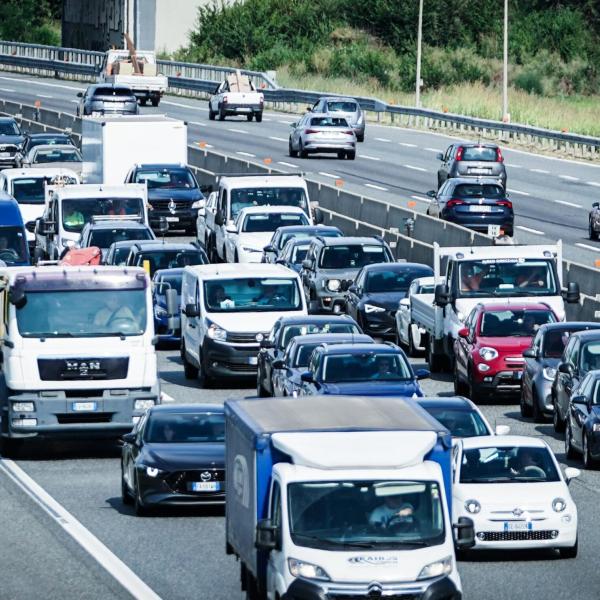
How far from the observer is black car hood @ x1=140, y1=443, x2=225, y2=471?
2180 cm

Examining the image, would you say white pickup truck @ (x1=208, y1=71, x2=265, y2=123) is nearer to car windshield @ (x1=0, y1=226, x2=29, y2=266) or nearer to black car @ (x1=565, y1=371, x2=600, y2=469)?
car windshield @ (x1=0, y1=226, x2=29, y2=266)

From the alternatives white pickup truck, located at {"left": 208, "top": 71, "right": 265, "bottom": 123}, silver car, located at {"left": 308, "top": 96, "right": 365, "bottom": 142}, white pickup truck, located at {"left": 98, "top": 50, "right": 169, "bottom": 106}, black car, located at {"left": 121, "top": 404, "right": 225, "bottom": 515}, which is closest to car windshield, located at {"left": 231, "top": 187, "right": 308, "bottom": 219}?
silver car, located at {"left": 308, "top": 96, "right": 365, "bottom": 142}

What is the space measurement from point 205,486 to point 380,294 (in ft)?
54.0

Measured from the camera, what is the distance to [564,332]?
30.0m

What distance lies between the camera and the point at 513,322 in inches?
1259

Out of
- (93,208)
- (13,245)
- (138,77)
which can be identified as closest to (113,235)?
(93,208)

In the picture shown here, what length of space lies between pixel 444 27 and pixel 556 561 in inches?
3773

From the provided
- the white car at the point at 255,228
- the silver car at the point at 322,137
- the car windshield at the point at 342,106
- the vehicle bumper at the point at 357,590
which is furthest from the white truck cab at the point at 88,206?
the vehicle bumper at the point at 357,590

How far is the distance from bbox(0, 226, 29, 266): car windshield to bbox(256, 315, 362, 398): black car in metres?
7.61

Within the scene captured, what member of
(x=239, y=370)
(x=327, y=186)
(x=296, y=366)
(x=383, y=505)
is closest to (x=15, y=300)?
(x=296, y=366)

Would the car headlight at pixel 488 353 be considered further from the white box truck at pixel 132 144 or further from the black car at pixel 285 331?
the white box truck at pixel 132 144

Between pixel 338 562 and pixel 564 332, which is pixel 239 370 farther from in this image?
pixel 338 562

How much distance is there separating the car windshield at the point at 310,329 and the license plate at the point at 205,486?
8564mm

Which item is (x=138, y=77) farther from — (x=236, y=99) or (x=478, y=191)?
(x=478, y=191)
